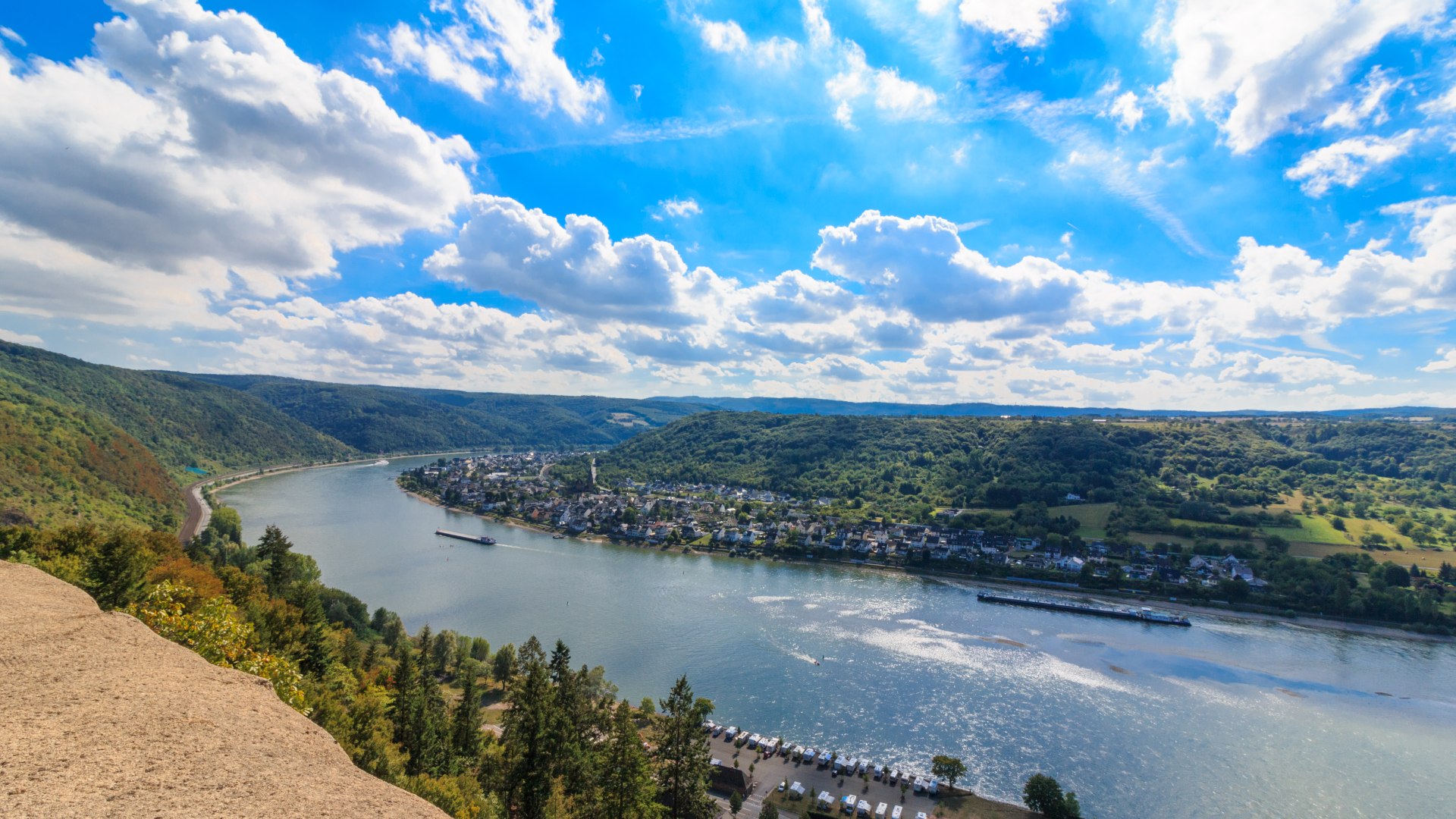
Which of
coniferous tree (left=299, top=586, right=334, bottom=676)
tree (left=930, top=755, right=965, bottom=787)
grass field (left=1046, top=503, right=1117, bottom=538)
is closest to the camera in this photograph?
coniferous tree (left=299, top=586, right=334, bottom=676)

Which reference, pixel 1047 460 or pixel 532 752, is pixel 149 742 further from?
pixel 1047 460

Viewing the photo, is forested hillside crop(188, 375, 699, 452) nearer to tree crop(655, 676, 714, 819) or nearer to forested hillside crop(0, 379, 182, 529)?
forested hillside crop(0, 379, 182, 529)

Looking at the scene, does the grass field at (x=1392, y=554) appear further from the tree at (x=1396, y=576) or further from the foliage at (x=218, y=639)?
the foliage at (x=218, y=639)

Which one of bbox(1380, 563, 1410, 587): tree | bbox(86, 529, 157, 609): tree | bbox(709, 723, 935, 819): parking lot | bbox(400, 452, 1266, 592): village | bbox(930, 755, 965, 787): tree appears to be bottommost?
bbox(709, 723, 935, 819): parking lot

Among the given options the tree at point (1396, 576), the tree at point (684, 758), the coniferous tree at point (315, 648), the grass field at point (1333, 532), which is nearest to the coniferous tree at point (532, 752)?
the tree at point (684, 758)

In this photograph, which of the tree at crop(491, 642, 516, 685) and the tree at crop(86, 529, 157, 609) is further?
the tree at crop(491, 642, 516, 685)

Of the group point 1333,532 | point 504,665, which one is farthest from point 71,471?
point 1333,532

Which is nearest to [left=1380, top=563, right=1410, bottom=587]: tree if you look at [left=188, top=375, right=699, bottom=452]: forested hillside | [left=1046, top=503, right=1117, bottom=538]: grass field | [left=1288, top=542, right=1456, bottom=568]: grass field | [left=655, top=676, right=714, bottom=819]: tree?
[left=1288, top=542, right=1456, bottom=568]: grass field
